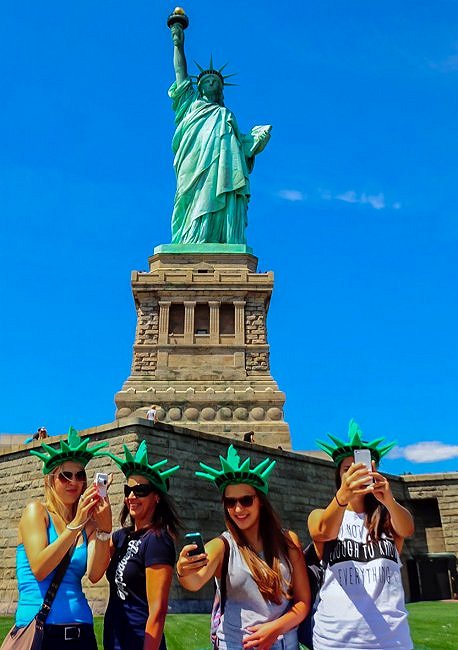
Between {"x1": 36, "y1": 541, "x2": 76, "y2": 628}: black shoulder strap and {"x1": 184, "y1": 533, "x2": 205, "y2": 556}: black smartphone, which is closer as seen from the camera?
{"x1": 184, "y1": 533, "x2": 205, "y2": 556}: black smartphone

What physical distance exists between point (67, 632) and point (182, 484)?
36.1 feet

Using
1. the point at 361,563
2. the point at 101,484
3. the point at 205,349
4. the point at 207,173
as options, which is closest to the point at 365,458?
the point at 361,563

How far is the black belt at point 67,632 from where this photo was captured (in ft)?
11.8

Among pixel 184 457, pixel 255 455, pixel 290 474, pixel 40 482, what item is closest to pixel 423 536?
pixel 290 474

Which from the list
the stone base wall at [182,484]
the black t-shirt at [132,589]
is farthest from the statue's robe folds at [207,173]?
the black t-shirt at [132,589]

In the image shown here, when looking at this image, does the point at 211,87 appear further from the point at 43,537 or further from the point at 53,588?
the point at 53,588

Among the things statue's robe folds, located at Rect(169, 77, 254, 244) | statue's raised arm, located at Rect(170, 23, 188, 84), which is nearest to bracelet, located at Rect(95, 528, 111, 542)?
statue's robe folds, located at Rect(169, 77, 254, 244)

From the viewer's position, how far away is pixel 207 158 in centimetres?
3325

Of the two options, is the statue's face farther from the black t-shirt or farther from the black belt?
the black belt

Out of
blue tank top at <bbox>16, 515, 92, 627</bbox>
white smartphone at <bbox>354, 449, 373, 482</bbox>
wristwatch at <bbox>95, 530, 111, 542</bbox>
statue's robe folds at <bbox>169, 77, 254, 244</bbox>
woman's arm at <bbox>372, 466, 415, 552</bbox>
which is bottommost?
blue tank top at <bbox>16, 515, 92, 627</bbox>

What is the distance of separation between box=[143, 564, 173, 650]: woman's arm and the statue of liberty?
28352 millimetres

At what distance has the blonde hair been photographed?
4000 millimetres

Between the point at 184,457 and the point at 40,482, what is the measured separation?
135 inches

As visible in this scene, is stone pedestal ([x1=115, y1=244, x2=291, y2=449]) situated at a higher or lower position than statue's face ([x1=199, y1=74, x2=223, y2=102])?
lower
